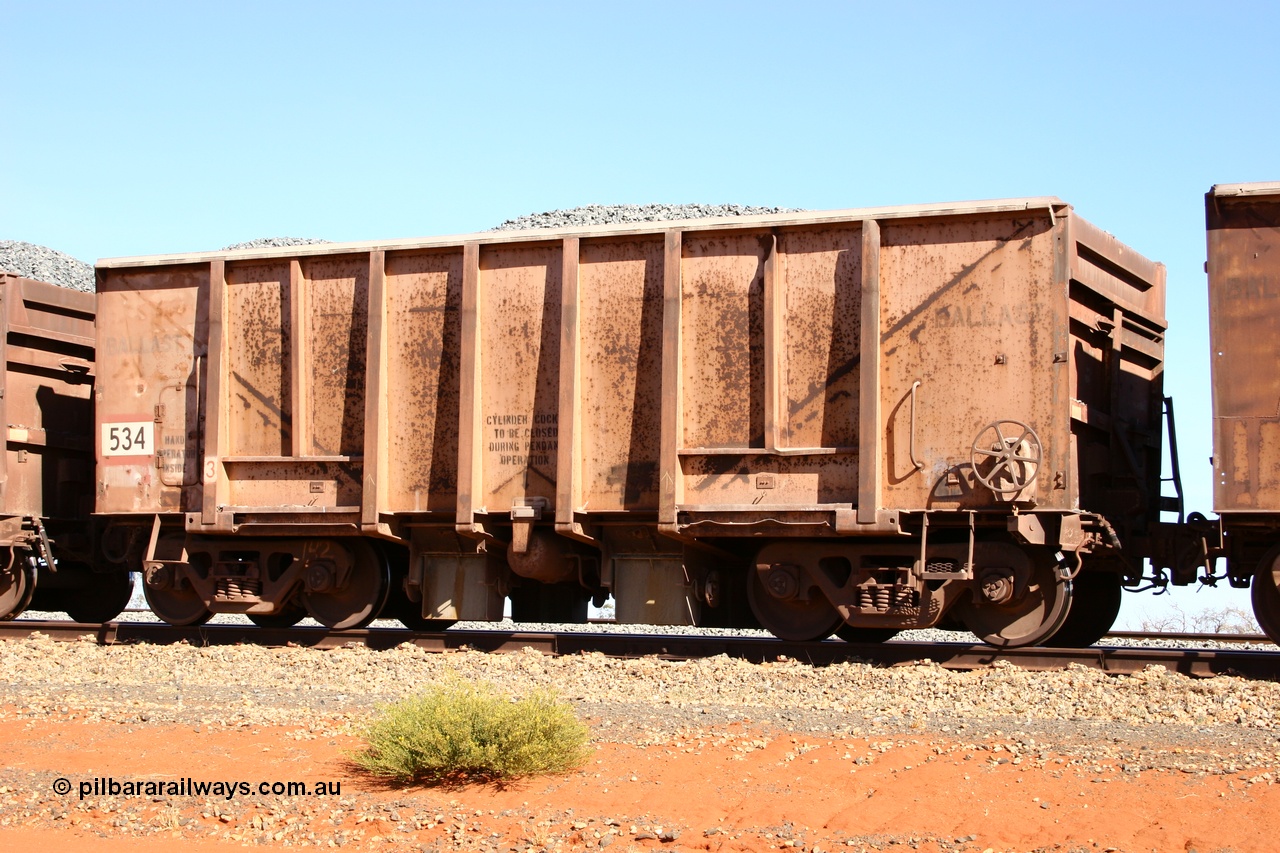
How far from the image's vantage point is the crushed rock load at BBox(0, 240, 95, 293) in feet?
89.4

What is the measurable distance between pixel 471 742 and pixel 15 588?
859 centimetres

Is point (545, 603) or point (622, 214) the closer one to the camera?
point (545, 603)

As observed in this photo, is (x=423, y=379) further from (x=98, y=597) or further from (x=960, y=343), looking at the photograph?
(x=98, y=597)

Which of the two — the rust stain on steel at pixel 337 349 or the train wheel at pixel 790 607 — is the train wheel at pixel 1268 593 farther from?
the rust stain on steel at pixel 337 349

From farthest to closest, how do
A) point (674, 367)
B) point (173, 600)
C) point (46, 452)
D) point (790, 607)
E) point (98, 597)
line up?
point (98, 597) → point (46, 452) → point (173, 600) → point (790, 607) → point (674, 367)

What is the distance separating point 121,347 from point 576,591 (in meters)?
5.06

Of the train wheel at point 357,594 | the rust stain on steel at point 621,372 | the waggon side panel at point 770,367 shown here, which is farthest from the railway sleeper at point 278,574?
the waggon side panel at point 770,367

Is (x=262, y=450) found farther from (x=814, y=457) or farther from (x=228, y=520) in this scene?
(x=814, y=457)

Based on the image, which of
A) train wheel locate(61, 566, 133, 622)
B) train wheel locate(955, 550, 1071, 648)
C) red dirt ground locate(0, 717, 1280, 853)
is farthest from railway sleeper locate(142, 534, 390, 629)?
train wheel locate(955, 550, 1071, 648)

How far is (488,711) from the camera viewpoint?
657 cm

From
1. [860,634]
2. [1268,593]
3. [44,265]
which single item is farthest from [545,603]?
[44,265]

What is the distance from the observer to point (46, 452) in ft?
42.4

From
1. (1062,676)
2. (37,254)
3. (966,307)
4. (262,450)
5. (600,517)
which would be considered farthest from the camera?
(37,254)

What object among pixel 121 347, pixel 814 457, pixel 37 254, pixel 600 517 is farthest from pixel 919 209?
pixel 37 254
